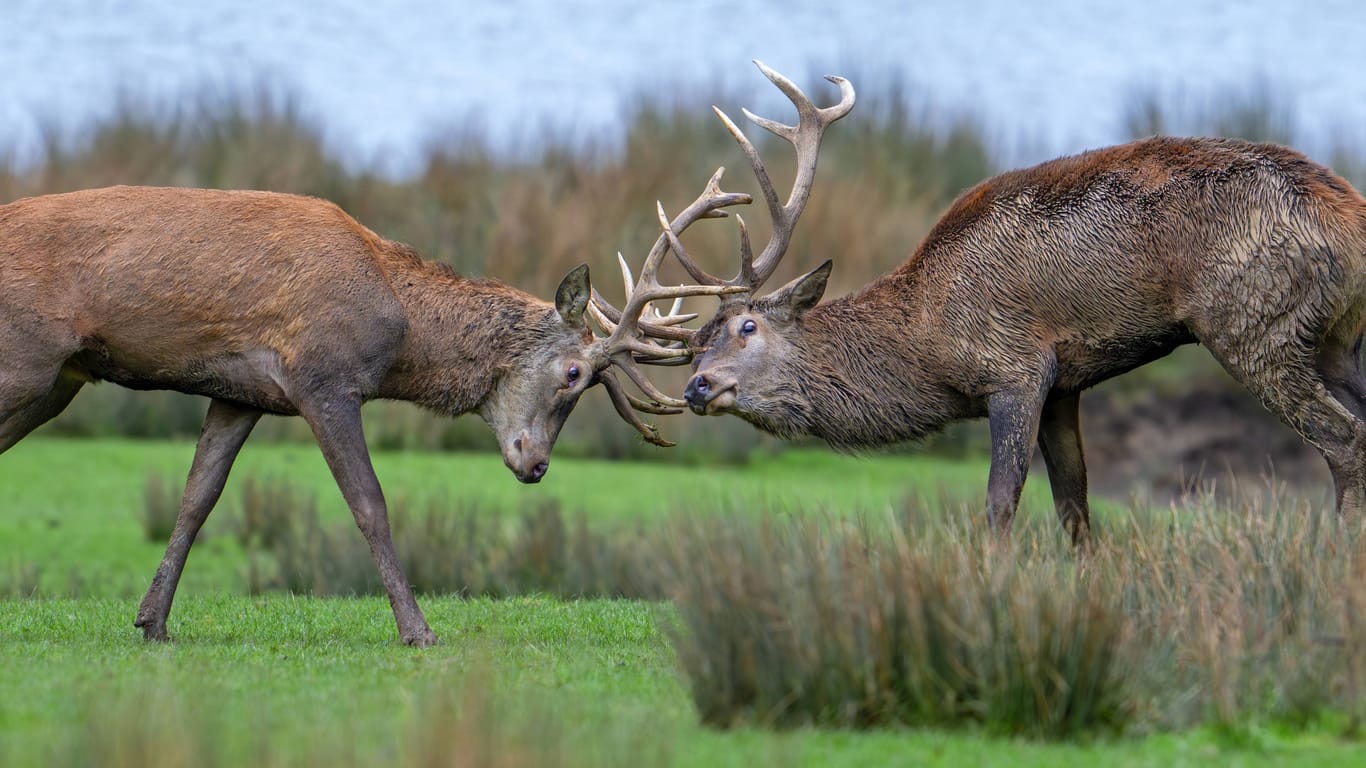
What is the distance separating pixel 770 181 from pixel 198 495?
405 centimetres

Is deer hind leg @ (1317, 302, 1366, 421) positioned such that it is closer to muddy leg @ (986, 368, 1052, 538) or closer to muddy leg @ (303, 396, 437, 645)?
muddy leg @ (986, 368, 1052, 538)

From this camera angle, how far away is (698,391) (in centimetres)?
1059

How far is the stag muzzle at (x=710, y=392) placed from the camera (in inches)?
417

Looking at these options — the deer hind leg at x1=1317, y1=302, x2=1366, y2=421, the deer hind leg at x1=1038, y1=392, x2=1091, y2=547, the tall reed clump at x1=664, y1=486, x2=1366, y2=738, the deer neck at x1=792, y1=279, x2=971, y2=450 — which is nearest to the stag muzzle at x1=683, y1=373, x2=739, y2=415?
the deer neck at x1=792, y1=279, x2=971, y2=450

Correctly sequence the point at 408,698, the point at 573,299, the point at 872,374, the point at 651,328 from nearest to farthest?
the point at 408,698 < the point at 573,299 < the point at 872,374 < the point at 651,328

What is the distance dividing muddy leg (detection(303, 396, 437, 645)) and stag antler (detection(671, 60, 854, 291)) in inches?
97.9

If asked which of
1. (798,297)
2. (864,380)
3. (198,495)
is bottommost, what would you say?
(198,495)

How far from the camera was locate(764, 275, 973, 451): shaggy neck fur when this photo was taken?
34.5 ft

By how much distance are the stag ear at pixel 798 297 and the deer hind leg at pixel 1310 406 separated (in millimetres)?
2480

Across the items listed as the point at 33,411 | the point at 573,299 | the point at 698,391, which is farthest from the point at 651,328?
the point at 33,411

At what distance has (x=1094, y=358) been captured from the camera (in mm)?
10086

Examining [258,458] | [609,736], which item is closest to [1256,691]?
[609,736]

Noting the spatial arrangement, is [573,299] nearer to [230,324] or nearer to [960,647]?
[230,324]

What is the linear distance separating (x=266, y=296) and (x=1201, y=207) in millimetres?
5226
